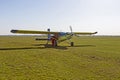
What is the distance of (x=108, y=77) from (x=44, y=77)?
148 inches

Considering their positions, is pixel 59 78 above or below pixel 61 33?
below

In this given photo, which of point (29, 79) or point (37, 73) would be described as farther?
point (37, 73)

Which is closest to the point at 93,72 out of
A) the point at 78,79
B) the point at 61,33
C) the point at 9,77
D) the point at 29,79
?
the point at 78,79

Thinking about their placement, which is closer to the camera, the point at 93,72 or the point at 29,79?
the point at 29,79

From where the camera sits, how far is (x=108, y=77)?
35.6 ft

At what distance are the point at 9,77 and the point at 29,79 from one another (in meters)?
1.18

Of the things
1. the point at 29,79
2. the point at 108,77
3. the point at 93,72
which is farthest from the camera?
the point at 93,72

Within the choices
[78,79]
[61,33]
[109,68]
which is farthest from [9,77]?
[61,33]

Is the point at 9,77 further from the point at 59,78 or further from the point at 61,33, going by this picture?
the point at 61,33

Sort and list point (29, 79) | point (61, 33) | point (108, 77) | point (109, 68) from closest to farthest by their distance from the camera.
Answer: point (29, 79) < point (108, 77) < point (109, 68) < point (61, 33)

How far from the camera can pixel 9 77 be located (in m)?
10.1

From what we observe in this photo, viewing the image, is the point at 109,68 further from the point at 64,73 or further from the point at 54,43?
the point at 54,43

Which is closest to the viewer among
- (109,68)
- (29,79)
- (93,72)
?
(29,79)

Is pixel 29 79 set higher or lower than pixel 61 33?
lower
